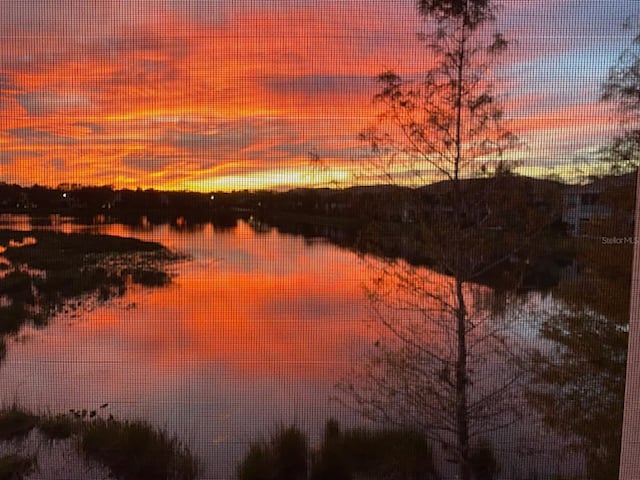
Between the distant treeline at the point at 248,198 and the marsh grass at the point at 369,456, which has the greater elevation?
the distant treeline at the point at 248,198

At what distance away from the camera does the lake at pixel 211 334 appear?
135 cm

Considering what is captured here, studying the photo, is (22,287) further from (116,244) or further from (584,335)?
(584,335)

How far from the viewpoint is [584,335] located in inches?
54.4

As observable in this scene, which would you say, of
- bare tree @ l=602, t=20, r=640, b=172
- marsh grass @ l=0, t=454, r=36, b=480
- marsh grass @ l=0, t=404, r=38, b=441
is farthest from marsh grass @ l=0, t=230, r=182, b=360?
bare tree @ l=602, t=20, r=640, b=172

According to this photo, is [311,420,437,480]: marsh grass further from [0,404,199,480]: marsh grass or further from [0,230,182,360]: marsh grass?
[0,230,182,360]: marsh grass

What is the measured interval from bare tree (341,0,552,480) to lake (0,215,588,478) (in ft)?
0.27

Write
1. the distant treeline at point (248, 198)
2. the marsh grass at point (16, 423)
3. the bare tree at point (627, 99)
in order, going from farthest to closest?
1. the marsh grass at point (16, 423)
2. the distant treeline at point (248, 198)
3. the bare tree at point (627, 99)

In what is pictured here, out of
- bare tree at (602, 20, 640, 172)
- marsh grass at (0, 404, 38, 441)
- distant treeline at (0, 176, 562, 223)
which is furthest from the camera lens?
marsh grass at (0, 404, 38, 441)

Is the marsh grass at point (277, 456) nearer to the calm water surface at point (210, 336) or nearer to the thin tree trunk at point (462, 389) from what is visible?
the calm water surface at point (210, 336)

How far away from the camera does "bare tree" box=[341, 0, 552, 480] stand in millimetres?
1284

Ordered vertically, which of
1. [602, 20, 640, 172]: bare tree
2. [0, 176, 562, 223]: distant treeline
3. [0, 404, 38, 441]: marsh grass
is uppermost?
[602, 20, 640, 172]: bare tree

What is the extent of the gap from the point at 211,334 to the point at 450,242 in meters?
0.77

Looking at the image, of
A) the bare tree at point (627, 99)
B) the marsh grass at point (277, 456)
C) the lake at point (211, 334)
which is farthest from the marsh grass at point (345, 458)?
the bare tree at point (627, 99)

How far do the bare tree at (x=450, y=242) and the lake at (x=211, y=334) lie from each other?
83 mm
